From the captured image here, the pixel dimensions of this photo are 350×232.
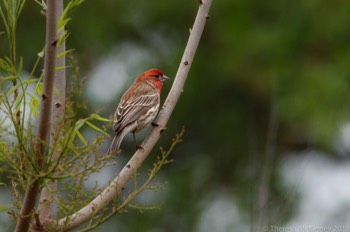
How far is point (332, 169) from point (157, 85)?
26.8 feet

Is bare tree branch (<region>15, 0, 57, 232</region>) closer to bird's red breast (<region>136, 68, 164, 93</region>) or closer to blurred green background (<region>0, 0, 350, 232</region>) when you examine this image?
bird's red breast (<region>136, 68, 164, 93</region>)

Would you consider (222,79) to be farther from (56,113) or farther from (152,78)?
(56,113)

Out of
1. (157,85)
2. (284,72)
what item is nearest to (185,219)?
(284,72)

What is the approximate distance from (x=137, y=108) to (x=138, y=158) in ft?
10.1

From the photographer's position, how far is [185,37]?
63.0ft

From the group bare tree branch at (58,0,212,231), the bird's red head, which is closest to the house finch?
the bird's red head

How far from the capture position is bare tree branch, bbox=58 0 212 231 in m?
5.06

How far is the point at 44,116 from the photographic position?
14.8ft

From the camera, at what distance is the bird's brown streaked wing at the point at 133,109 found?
8273 millimetres

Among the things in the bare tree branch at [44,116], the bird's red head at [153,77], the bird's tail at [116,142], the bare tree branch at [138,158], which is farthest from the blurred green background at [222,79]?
the bare tree branch at [44,116]

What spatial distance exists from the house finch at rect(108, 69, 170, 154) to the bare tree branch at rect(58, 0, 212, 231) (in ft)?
5.49

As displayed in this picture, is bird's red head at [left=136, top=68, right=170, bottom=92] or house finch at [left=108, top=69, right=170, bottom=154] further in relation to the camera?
bird's red head at [left=136, top=68, right=170, bottom=92]

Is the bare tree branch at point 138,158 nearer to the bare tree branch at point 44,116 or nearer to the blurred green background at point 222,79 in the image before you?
the bare tree branch at point 44,116

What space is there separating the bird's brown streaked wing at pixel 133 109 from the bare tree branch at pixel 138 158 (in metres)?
2.33
